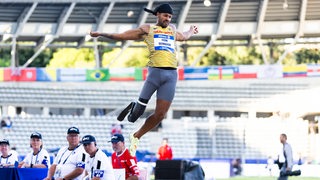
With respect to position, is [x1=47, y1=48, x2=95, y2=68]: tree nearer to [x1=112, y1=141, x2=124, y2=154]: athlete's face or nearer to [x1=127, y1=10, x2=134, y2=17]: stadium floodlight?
[x1=127, y1=10, x2=134, y2=17]: stadium floodlight

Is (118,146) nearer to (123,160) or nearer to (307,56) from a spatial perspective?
(123,160)

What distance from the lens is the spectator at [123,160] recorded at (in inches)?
533

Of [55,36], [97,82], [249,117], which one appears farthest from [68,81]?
[249,117]

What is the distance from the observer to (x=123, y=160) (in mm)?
13711

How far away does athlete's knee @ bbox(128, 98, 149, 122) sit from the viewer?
38.0 feet

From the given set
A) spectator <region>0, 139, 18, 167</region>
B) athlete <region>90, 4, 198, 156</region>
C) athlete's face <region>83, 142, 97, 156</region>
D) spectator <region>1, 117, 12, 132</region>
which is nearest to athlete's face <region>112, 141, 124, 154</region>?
Answer: athlete's face <region>83, 142, 97, 156</region>

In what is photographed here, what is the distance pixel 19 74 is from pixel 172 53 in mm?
41363

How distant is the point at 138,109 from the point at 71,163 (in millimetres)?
2085

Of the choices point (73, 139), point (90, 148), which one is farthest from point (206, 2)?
point (90, 148)

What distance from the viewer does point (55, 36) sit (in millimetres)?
57250

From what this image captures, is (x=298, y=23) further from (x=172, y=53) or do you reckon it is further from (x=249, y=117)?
(x=172, y=53)

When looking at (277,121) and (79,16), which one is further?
(79,16)

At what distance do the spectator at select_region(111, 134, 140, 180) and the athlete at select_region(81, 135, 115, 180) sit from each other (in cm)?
115

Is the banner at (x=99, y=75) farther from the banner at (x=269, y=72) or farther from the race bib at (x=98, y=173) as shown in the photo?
the race bib at (x=98, y=173)
